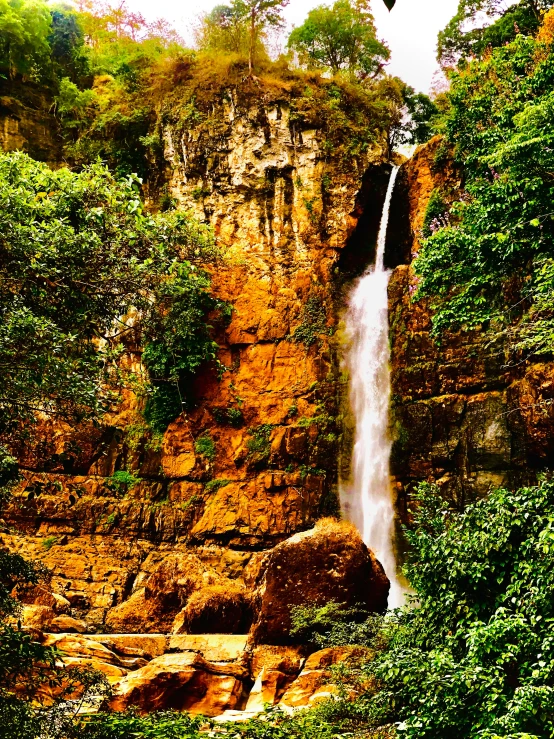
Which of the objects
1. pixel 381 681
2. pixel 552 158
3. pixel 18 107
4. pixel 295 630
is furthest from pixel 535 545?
pixel 18 107

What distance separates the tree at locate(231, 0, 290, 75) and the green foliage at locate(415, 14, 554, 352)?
14.4m

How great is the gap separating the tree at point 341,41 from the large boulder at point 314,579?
2363cm

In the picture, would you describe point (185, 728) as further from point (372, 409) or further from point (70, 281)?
point (372, 409)

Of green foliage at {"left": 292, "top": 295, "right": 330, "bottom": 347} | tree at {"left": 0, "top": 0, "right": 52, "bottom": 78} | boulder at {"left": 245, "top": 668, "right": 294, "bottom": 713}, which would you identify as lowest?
boulder at {"left": 245, "top": 668, "right": 294, "bottom": 713}

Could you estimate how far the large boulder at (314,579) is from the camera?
11164 mm

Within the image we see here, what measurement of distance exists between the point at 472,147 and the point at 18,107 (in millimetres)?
19514

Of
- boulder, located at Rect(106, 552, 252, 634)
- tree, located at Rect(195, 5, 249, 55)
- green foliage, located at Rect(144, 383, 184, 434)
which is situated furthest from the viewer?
tree, located at Rect(195, 5, 249, 55)

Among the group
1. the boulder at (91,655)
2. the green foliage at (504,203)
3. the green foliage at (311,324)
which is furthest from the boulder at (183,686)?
the green foliage at (311,324)

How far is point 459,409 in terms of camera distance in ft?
55.8

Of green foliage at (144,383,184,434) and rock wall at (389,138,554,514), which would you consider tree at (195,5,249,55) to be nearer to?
rock wall at (389,138,554,514)

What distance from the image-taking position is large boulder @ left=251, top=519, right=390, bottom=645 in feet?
36.6

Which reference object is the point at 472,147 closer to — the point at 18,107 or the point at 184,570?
the point at 184,570

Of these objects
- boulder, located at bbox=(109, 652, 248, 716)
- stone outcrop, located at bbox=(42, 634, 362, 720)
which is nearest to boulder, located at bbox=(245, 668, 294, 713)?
stone outcrop, located at bbox=(42, 634, 362, 720)

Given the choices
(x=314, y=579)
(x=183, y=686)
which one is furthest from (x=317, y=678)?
(x=314, y=579)
